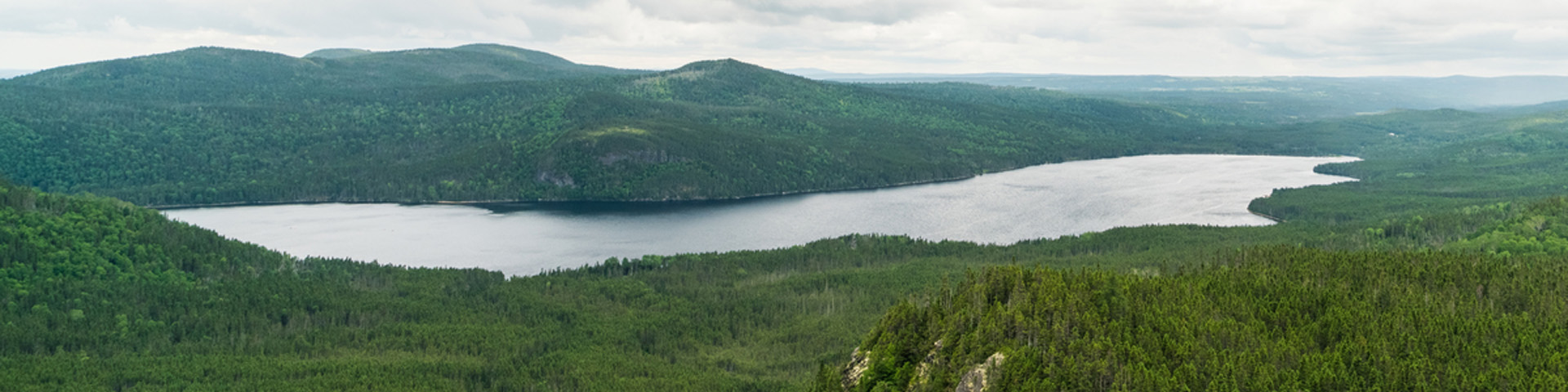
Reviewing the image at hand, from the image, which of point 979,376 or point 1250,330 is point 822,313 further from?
point 1250,330

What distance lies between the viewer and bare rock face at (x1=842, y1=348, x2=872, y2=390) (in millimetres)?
89312

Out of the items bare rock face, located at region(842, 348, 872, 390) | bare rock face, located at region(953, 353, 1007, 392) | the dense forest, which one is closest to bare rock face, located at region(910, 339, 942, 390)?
the dense forest

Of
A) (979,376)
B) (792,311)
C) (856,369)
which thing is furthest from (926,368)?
(792,311)

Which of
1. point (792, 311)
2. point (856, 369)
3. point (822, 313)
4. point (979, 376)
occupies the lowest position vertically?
point (822, 313)

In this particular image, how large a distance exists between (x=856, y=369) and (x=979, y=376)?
18.3 m

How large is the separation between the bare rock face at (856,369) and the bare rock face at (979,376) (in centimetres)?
1318

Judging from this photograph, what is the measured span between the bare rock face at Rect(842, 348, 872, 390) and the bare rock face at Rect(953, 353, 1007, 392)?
1318 cm

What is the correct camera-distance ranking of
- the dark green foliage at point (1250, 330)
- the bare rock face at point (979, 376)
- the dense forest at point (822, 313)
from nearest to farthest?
the dark green foliage at point (1250, 330) < the dense forest at point (822, 313) < the bare rock face at point (979, 376)

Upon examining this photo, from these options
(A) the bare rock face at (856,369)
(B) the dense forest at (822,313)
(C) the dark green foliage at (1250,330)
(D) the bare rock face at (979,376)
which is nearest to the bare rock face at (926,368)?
(C) the dark green foliage at (1250,330)

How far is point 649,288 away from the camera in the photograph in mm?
155250

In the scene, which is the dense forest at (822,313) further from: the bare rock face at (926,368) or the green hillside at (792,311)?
the bare rock face at (926,368)

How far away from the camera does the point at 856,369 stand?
92000 millimetres

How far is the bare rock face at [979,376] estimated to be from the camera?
7462 centimetres

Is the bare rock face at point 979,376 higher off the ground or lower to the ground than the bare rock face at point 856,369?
higher
